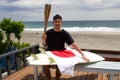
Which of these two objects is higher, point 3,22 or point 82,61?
point 3,22

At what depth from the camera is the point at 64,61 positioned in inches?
170

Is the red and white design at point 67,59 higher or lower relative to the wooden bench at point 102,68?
higher

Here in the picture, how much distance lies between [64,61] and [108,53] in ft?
6.57

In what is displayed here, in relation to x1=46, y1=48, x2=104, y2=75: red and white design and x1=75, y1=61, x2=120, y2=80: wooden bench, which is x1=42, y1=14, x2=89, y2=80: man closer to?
x1=46, y1=48, x2=104, y2=75: red and white design

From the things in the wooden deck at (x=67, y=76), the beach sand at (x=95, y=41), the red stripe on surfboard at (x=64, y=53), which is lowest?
the beach sand at (x=95, y=41)

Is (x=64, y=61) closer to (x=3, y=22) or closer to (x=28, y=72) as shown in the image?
(x=28, y=72)

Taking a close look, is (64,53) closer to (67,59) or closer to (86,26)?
(67,59)

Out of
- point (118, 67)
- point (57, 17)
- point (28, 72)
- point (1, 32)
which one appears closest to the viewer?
point (118, 67)

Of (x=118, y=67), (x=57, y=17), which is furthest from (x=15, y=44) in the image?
(x=118, y=67)

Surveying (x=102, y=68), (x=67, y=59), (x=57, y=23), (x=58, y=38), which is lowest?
(x=102, y=68)

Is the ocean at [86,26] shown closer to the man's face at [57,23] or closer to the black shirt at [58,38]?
the black shirt at [58,38]

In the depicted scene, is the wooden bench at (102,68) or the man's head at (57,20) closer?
the wooden bench at (102,68)

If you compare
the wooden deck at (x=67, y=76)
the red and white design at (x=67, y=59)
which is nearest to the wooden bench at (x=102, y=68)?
the red and white design at (x=67, y=59)

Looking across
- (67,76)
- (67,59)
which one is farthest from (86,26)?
(67,59)
